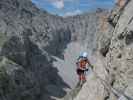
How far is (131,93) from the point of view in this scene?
62.4 feet

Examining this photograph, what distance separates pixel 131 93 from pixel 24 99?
94403 mm

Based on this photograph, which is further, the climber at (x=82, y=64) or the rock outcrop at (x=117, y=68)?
the climber at (x=82, y=64)

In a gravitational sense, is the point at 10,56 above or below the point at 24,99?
above

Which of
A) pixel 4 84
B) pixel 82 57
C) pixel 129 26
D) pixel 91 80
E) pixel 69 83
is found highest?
pixel 129 26

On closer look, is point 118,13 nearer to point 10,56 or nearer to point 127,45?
point 127,45

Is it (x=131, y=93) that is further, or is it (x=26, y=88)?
(x=26, y=88)

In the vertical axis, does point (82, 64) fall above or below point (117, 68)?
below

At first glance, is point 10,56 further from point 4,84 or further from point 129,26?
point 129,26

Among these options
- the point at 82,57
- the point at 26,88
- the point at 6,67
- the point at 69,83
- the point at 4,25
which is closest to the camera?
the point at 82,57

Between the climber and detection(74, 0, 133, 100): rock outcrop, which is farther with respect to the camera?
the climber

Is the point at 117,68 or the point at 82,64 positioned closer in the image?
the point at 117,68

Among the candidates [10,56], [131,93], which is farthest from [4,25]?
[131,93]

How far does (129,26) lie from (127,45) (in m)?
1.43

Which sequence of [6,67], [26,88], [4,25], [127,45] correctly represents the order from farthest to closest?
1. [4,25]
2. [26,88]
3. [6,67]
4. [127,45]
